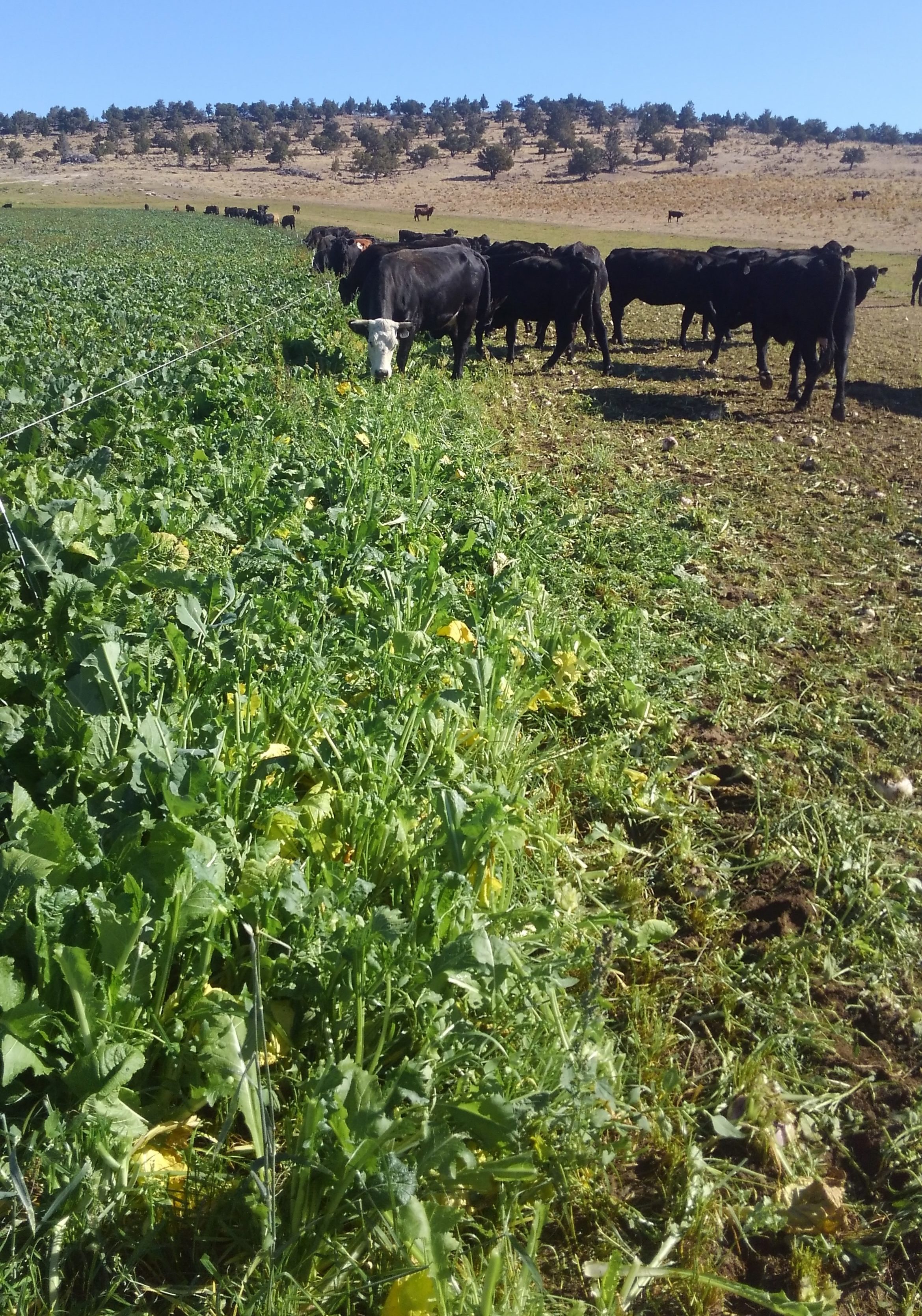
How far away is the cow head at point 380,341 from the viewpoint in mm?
10344

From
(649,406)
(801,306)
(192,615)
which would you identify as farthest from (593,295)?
(192,615)

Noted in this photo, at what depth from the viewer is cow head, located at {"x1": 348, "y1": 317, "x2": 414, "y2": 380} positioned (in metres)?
10.3

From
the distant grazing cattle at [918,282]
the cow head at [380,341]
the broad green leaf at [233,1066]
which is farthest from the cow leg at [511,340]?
the distant grazing cattle at [918,282]

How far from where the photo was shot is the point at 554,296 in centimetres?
1439

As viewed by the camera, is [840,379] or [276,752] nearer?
[276,752]

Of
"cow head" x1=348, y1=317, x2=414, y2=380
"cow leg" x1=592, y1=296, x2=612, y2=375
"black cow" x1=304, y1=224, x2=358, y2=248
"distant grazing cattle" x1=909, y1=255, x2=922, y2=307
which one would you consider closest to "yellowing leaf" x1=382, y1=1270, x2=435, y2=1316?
"cow head" x1=348, y1=317, x2=414, y2=380

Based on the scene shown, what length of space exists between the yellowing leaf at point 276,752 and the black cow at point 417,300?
26.2ft

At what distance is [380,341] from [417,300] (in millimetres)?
2008

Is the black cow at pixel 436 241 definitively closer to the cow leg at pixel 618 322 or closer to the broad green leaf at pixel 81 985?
the cow leg at pixel 618 322

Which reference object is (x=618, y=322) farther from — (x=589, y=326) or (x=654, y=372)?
(x=654, y=372)

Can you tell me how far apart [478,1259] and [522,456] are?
748 centimetres

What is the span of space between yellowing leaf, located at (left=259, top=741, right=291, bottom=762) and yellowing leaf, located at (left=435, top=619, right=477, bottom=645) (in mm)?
1270

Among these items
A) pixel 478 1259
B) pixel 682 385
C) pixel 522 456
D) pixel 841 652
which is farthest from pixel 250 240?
pixel 478 1259

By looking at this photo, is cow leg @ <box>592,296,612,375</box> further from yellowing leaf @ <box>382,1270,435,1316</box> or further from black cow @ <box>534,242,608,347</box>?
yellowing leaf @ <box>382,1270,435,1316</box>
